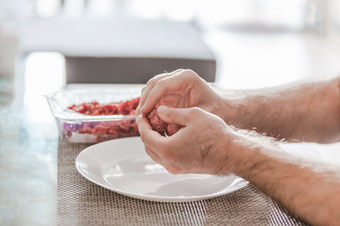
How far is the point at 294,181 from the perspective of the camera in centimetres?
94

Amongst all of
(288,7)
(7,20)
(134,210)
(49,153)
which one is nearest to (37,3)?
(7,20)

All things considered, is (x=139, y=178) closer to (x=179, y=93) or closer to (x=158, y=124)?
(x=158, y=124)

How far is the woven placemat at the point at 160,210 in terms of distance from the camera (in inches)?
36.0

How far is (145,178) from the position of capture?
111 centimetres

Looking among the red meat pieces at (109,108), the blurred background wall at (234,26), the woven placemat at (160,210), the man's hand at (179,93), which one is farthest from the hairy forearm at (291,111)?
the blurred background wall at (234,26)

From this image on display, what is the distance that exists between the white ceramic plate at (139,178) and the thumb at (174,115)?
0.12 metres

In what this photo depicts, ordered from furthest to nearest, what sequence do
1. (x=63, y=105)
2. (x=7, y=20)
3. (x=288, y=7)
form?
(x=288, y=7) < (x=7, y=20) < (x=63, y=105)

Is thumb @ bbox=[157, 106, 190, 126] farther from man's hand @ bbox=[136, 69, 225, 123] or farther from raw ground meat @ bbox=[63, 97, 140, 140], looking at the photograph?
raw ground meat @ bbox=[63, 97, 140, 140]

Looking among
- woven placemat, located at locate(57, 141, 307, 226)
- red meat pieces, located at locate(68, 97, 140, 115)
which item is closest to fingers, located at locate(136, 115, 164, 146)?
woven placemat, located at locate(57, 141, 307, 226)

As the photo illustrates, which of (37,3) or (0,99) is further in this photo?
(37,3)

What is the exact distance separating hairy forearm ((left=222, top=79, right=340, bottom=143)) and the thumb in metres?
0.29

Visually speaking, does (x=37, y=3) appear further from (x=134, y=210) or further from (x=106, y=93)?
(x=134, y=210)

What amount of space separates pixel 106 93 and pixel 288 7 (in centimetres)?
429

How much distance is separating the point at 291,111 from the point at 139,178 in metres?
0.51
